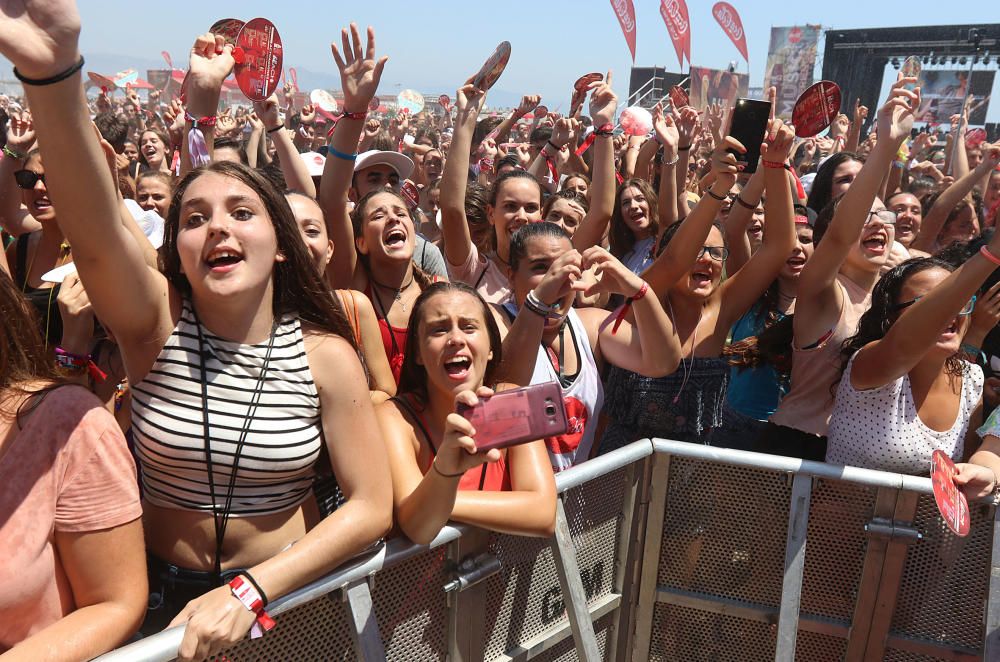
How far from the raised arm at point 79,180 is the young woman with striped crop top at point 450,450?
0.67 metres

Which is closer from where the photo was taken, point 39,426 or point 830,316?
point 39,426

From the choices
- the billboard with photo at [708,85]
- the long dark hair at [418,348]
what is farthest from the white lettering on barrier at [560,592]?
the billboard with photo at [708,85]

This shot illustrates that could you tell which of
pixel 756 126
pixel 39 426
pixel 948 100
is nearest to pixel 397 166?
pixel 756 126

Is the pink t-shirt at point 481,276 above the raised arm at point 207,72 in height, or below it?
below

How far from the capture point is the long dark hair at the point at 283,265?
1.90 metres

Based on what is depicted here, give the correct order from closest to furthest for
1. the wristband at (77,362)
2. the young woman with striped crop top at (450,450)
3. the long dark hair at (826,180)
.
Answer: the young woman with striped crop top at (450,450)
the wristband at (77,362)
the long dark hair at (826,180)

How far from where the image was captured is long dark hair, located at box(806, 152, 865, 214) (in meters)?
4.73

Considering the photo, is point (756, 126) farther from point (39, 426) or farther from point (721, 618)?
point (39, 426)

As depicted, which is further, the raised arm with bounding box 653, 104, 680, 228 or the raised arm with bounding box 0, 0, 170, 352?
the raised arm with bounding box 653, 104, 680, 228

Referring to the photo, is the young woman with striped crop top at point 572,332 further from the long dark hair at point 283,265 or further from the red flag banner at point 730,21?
the red flag banner at point 730,21

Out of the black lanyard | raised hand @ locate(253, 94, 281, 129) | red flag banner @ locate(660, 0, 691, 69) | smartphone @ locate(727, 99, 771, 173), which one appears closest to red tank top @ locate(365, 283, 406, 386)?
the black lanyard

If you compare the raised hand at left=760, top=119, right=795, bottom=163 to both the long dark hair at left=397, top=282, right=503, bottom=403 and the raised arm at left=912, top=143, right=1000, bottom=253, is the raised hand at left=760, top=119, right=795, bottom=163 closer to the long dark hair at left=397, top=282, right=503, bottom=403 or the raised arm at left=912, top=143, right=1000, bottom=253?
the long dark hair at left=397, top=282, right=503, bottom=403

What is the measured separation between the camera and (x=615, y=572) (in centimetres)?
263

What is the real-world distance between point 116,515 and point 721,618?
6.46ft
